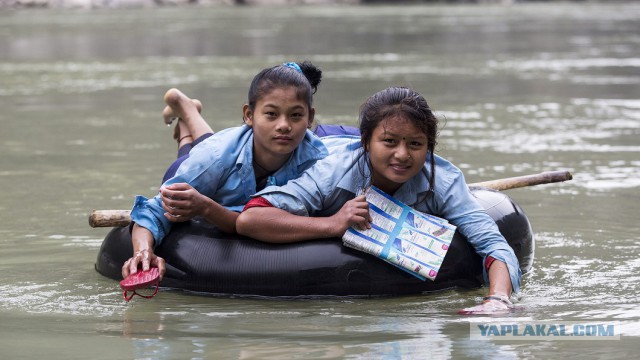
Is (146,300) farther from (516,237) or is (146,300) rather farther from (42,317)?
(516,237)

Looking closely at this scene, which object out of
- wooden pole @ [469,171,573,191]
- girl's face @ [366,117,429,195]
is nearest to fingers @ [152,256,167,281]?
girl's face @ [366,117,429,195]

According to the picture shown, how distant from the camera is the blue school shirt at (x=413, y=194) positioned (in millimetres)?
5934

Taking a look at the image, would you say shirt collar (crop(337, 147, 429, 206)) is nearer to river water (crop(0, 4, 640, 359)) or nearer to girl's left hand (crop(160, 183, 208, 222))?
river water (crop(0, 4, 640, 359))

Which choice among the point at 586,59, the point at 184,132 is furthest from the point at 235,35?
the point at 184,132

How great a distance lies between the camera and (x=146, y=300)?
235 inches

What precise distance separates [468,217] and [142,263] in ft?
5.21

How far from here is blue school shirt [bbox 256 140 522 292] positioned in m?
5.93

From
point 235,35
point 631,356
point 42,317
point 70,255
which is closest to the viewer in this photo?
point 631,356

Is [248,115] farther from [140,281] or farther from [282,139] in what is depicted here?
[140,281]

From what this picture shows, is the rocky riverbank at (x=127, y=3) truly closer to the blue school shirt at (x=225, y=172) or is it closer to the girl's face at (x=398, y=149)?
the blue school shirt at (x=225, y=172)

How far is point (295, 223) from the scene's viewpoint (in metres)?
5.82

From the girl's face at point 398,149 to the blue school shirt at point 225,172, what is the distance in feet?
1.53

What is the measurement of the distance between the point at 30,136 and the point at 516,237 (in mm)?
7052

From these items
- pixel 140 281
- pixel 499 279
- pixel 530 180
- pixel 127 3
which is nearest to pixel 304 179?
pixel 140 281
